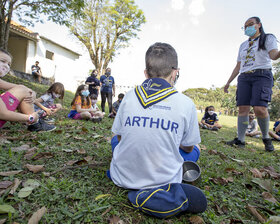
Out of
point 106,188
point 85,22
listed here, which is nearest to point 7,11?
point 106,188

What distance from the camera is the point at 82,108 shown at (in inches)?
218

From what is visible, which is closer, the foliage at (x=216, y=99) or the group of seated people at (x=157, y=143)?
the group of seated people at (x=157, y=143)

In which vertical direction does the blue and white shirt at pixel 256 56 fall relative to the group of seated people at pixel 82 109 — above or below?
above

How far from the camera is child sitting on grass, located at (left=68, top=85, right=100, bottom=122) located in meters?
5.08

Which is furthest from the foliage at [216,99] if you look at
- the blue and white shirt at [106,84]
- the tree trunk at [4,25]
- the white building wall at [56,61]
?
the tree trunk at [4,25]

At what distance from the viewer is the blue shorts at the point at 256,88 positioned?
10.7 ft

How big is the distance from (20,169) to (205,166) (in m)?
1.97

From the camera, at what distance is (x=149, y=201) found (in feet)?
3.95

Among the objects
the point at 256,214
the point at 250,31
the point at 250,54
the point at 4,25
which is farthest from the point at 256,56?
the point at 4,25

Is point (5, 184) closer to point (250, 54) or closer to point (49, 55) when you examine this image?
point (250, 54)

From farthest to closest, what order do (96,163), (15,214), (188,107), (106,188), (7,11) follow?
Answer: (7,11) → (96,163) → (106,188) → (188,107) → (15,214)

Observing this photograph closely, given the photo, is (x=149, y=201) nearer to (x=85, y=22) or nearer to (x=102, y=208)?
Answer: (x=102, y=208)

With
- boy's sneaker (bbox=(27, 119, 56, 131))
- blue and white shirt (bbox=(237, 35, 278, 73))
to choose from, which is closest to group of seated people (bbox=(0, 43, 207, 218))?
boy's sneaker (bbox=(27, 119, 56, 131))

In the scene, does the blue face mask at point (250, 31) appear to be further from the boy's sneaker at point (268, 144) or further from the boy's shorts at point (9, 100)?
the boy's shorts at point (9, 100)
